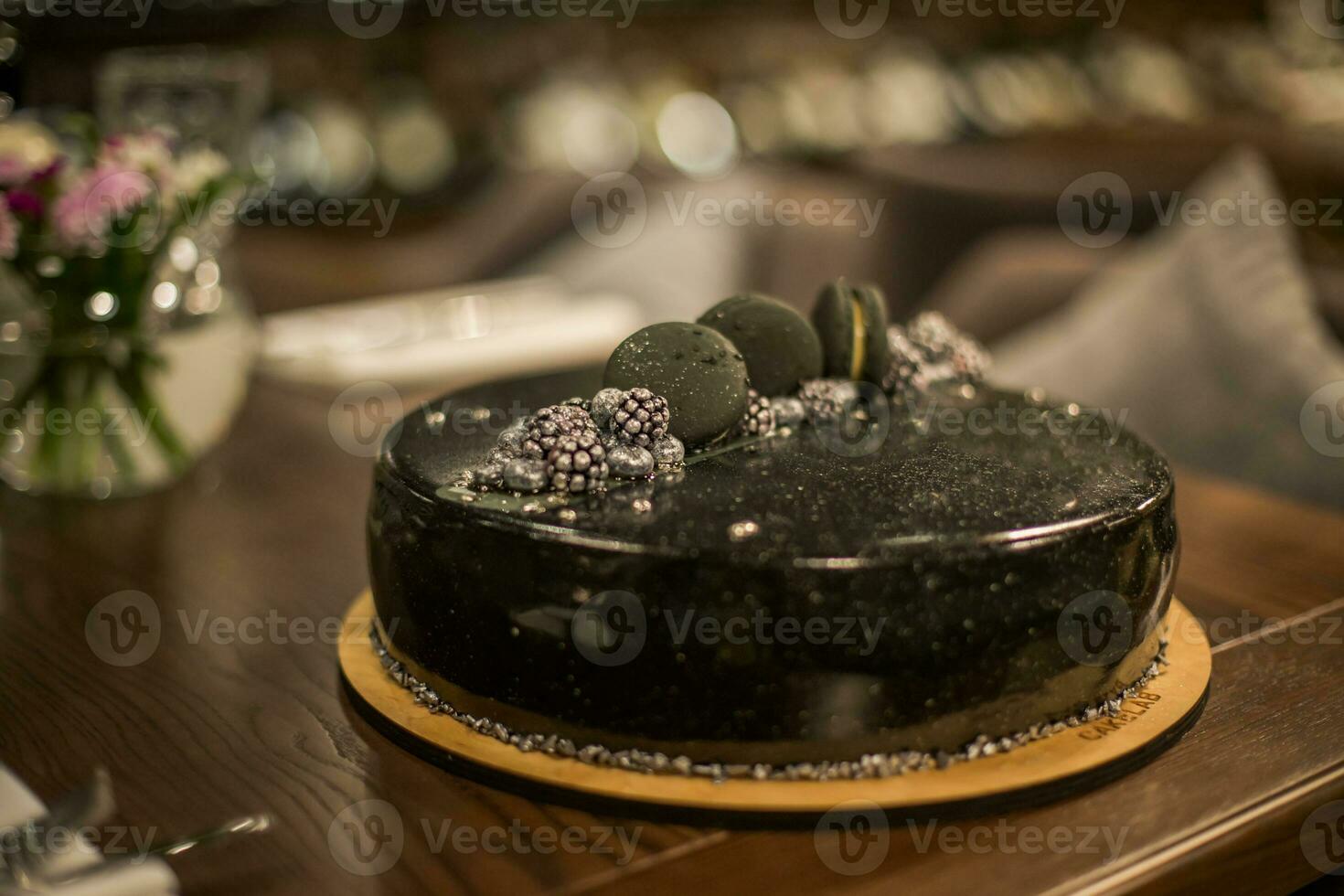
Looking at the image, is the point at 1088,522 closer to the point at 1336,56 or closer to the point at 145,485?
the point at 145,485

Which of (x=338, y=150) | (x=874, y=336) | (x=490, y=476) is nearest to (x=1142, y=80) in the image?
(x=338, y=150)

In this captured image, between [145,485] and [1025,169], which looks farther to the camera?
[1025,169]

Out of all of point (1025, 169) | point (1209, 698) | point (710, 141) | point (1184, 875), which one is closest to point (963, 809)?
point (1184, 875)

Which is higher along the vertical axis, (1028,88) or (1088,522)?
(1088,522)

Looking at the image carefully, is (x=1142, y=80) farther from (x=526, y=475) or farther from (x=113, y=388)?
(x=526, y=475)

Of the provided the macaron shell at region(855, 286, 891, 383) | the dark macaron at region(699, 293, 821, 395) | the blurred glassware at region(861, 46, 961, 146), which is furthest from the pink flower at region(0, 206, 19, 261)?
the blurred glassware at region(861, 46, 961, 146)

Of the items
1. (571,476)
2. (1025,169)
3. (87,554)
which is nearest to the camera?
(571,476)

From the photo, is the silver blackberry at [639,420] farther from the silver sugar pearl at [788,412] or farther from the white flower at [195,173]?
the white flower at [195,173]

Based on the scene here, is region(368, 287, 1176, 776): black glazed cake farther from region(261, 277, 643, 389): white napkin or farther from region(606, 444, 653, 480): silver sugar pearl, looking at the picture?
region(261, 277, 643, 389): white napkin
